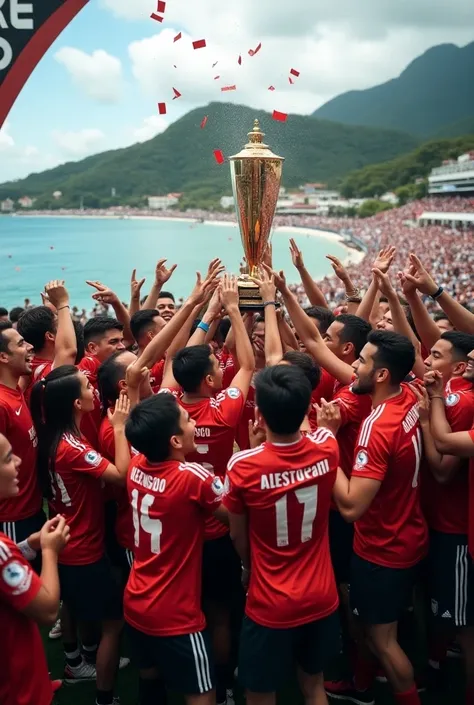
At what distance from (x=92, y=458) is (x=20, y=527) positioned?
72 cm

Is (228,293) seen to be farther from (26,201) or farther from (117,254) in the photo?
(26,201)

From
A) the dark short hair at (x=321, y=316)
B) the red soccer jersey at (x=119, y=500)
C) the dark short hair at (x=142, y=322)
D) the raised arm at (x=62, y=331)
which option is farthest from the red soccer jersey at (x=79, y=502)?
the dark short hair at (x=321, y=316)

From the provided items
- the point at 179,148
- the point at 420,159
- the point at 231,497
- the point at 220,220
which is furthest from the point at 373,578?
the point at 179,148

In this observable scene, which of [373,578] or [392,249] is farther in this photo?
[392,249]

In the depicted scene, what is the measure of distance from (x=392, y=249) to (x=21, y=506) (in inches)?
103

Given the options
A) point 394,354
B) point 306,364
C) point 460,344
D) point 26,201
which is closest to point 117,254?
point 306,364

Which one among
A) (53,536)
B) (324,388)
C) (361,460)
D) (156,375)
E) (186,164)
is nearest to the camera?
(53,536)

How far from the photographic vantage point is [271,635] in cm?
229

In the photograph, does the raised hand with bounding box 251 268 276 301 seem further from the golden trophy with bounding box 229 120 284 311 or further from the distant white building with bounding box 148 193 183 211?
the distant white building with bounding box 148 193 183 211

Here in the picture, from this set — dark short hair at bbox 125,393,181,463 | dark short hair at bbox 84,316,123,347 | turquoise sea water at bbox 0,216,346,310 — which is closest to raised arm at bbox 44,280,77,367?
dark short hair at bbox 84,316,123,347

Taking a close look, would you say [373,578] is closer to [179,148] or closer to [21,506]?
[21,506]

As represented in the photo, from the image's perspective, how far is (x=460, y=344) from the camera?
2.92 meters

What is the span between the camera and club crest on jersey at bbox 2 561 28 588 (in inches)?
71.9

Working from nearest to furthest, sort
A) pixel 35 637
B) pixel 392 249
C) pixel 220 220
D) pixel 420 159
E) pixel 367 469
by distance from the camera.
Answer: pixel 35 637
pixel 367 469
pixel 392 249
pixel 420 159
pixel 220 220
